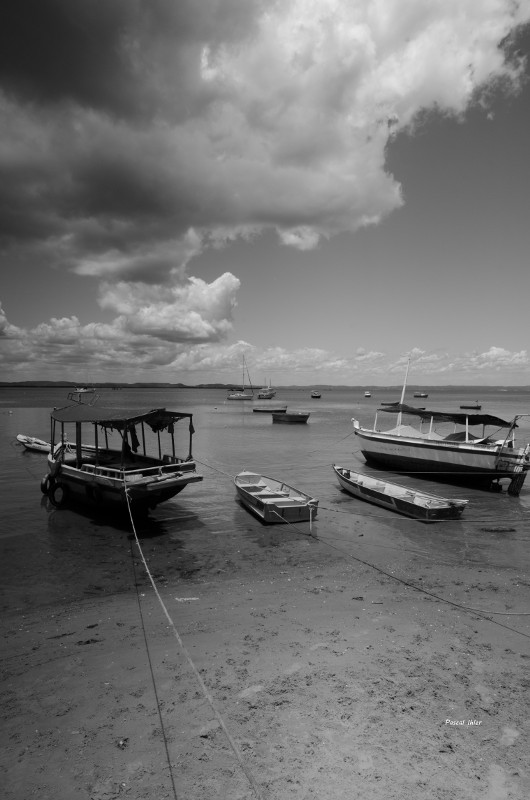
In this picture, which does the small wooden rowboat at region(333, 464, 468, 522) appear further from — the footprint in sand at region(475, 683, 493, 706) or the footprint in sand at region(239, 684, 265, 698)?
the footprint in sand at region(239, 684, 265, 698)

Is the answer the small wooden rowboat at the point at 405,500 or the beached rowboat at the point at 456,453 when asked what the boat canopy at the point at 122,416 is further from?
the beached rowboat at the point at 456,453

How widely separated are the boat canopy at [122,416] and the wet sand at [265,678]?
5.54 metres

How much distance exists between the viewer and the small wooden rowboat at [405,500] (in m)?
17.1

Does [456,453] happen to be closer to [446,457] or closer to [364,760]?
[446,457]

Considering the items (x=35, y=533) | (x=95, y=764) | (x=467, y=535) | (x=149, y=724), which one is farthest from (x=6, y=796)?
(x=467, y=535)

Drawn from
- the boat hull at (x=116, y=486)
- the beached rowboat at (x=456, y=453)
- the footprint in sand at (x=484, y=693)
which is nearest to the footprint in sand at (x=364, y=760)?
the footprint in sand at (x=484, y=693)

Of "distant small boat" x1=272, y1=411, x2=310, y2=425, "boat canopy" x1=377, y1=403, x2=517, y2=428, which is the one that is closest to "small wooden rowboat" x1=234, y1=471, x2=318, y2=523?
"boat canopy" x1=377, y1=403, x2=517, y2=428

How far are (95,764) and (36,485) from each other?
21772 mm

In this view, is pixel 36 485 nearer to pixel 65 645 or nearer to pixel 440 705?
pixel 65 645

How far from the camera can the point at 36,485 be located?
24.5 m

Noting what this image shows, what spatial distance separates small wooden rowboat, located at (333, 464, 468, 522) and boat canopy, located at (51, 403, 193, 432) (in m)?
8.74

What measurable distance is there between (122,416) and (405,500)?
39.3 feet

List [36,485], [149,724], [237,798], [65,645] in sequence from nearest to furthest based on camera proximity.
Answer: [237,798]
[149,724]
[65,645]
[36,485]

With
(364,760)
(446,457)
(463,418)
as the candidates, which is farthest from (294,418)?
(364,760)
